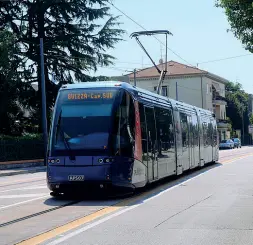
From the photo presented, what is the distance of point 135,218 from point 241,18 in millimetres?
8007

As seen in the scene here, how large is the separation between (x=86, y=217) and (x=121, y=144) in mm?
3136

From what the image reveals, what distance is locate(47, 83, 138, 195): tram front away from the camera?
40.4ft

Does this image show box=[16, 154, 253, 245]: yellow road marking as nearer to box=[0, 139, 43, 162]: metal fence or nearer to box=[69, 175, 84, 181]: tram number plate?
box=[69, 175, 84, 181]: tram number plate

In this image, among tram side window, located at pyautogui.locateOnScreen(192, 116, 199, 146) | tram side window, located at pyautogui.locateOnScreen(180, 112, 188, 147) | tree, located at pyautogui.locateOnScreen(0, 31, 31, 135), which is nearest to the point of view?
tram side window, located at pyautogui.locateOnScreen(180, 112, 188, 147)

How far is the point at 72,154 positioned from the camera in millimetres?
12469

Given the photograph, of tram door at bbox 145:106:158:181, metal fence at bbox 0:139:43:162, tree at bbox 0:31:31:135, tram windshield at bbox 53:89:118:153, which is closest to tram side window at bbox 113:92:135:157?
tram windshield at bbox 53:89:118:153

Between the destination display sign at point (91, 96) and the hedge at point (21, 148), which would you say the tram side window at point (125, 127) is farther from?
the hedge at point (21, 148)

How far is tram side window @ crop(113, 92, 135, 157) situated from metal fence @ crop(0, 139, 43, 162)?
22.7m

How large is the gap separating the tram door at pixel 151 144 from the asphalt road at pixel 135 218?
2.14 ft

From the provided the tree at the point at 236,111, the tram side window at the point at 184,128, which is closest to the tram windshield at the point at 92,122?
the tram side window at the point at 184,128

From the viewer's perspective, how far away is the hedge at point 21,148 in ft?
113

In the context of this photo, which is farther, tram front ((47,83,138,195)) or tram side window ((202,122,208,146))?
tram side window ((202,122,208,146))

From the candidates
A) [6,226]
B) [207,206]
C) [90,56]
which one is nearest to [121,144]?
[207,206]

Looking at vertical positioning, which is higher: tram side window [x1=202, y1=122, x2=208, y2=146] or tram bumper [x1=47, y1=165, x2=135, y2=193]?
tram side window [x1=202, y1=122, x2=208, y2=146]
